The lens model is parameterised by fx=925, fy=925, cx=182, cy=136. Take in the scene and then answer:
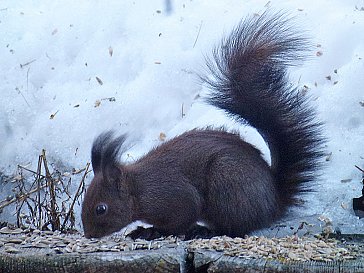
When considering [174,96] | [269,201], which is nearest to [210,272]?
[269,201]

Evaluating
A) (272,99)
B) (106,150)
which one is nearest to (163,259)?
(106,150)

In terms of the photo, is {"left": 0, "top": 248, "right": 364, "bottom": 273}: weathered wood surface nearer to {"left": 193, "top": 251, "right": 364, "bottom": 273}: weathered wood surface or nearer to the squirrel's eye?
{"left": 193, "top": 251, "right": 364, "bottom": 273}: weathered wood surface

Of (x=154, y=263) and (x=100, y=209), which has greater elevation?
(x=100, y=209)

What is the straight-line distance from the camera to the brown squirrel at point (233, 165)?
11.2 ft

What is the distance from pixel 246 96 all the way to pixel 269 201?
0.40 m

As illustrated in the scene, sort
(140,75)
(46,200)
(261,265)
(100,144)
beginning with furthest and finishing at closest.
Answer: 1. (140,75)
2. (46,200)
3. (100,144)
4. (261,265)

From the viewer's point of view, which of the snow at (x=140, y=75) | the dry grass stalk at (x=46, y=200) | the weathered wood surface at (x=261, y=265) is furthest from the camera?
the snow at (x=140, y=75)

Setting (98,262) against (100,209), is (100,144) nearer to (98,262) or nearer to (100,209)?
(100,209)

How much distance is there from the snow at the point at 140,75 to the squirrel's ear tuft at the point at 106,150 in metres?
0.56

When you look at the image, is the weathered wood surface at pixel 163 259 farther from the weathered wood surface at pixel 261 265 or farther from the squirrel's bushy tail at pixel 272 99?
the squirrel's bushy tail at pixel 272 99

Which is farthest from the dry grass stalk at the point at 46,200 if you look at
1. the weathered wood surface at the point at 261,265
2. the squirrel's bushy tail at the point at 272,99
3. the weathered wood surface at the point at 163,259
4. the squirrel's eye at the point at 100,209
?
the weathered wood surface at the point at 261,265

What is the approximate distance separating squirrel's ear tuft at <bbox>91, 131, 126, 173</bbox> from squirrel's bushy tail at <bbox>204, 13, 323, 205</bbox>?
40cm

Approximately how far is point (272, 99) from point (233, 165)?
29cm

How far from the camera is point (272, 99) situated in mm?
3471
